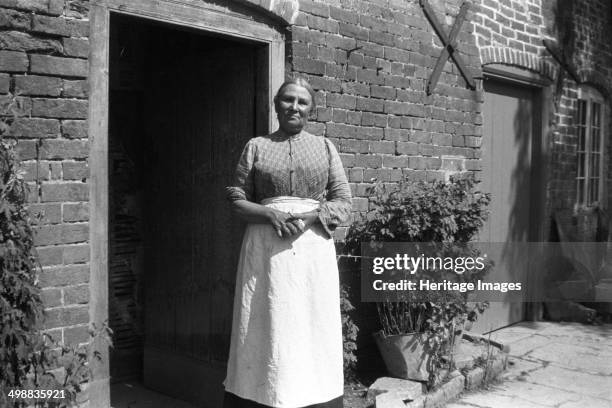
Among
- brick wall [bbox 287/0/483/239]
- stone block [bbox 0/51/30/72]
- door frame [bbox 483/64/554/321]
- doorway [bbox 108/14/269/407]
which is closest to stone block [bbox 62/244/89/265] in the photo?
stone block [bbox 0/51/30/72]

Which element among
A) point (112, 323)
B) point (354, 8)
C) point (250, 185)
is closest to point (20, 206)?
point (250, 185)

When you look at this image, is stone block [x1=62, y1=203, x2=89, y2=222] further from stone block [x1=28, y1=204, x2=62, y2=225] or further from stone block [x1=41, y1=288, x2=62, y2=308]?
stone block [x1=41, y1=288, x2=62, y2=308]

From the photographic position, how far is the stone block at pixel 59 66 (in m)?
3.34

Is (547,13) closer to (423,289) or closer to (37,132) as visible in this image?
(423,289)

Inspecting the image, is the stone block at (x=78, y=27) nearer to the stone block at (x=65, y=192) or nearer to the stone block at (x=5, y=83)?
the stone block at (x=5, y=83)

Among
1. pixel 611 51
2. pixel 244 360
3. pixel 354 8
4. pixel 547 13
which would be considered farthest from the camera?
pixel 611 51

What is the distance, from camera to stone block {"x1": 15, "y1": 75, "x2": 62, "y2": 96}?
3293 mm

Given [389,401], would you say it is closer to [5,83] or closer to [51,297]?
[51,297]

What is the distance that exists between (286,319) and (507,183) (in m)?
4.48

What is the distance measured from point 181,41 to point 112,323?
2.30 metres

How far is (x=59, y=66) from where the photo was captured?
135 inches

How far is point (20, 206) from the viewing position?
312cm

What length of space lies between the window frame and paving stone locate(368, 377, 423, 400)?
15.6 ft

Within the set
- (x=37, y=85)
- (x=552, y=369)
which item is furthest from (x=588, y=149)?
(x=37, y=85)
